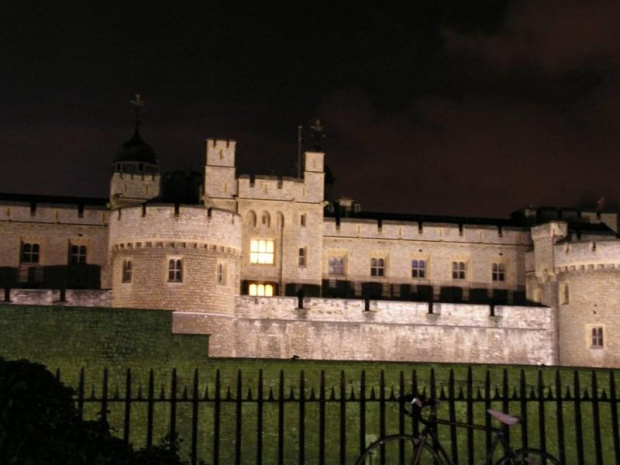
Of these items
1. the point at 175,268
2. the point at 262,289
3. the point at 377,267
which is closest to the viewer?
the point at 175,268

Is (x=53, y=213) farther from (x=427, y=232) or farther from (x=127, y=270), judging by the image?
(x=427, y=232)

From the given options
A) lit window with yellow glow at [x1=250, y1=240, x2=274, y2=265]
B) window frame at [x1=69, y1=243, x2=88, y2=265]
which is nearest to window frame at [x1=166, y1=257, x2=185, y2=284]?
lit window with yellow glow at [x1=250, y1=240, x2=274, y2=265]

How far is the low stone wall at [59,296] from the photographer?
38.3 metres

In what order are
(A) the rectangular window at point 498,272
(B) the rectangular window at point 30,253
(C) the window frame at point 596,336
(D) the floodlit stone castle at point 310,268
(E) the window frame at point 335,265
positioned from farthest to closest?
1. (A) the rectangular window at point 498,272
2. (E) the window frame at point 335,265
3. (B) the rectangular window at point 30,253
4. (C) the window frame at point 596,336
5. (D) the floodlit stone castle at point 310,268

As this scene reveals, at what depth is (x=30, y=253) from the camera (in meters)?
47.7

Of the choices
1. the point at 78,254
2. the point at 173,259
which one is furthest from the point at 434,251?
the point at 78,254

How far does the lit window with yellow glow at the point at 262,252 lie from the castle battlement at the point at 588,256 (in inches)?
529

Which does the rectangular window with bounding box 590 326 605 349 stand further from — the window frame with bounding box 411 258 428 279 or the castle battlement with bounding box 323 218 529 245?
the window frame with bounding box 411 258 428 279

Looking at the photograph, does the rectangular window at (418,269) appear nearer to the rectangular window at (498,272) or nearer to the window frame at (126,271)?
the rectangular window at (498,272)

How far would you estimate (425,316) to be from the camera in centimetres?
4275

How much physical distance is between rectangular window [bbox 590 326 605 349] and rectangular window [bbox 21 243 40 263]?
1034 inches

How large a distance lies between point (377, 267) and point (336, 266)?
2211 millimetres

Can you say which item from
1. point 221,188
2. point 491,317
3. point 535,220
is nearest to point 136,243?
point 221,188

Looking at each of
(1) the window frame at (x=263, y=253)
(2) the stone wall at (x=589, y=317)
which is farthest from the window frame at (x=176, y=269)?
(2) the stone wall at (x=589, y=317)
